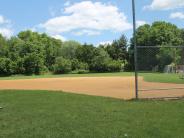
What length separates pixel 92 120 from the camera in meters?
8.80

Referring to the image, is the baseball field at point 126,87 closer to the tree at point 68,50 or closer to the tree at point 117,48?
the tree at point 117,48

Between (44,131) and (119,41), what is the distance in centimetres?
7164

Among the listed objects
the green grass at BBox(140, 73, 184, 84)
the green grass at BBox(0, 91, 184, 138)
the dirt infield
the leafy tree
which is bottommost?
the dirt infield

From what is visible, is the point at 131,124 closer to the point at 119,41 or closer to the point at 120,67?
the point at 120,67

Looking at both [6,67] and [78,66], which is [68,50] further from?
[6,67]

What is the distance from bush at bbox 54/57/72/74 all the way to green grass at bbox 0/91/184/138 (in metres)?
57.1

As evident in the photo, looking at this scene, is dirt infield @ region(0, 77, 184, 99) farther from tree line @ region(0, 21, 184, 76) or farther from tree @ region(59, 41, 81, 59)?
tree @ region(59, 41, 81, 59)

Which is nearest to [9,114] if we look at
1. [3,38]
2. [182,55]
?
[182,55]

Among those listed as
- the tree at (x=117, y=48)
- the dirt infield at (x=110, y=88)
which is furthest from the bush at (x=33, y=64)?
the dirt infield at (x=110, y=88)

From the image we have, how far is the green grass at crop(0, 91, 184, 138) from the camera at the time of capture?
7527 mm

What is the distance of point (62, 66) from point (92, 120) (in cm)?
6112

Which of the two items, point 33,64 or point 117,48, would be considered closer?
point 33,64

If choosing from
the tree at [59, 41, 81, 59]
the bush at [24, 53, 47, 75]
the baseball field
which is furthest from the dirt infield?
the tree at [59, 41, 81, 59]

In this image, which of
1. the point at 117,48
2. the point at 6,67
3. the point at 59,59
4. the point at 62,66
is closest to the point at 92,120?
the point at 6,67
